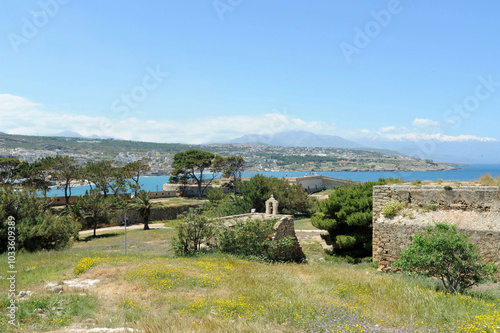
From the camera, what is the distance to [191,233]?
48.3 ft

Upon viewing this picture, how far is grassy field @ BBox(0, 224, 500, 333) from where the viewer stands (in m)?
5.77

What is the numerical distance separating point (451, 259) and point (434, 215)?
4.79 m

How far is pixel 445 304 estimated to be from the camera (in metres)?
6.75

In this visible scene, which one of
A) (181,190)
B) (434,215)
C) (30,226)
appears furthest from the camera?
(181,190)

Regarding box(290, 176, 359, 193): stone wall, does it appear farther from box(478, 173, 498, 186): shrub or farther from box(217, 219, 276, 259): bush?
box(478, 173, 498, 186): shrub

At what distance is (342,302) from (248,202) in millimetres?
29669

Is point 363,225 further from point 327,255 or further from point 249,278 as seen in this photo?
point 249,278

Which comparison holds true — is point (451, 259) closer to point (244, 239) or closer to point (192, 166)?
point (244, 239)

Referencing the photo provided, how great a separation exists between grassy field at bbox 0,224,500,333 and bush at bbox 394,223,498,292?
0.47m

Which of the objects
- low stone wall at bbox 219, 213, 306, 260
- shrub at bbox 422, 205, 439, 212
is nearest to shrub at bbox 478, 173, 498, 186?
shrub at bbox 422, 205, 439, 212

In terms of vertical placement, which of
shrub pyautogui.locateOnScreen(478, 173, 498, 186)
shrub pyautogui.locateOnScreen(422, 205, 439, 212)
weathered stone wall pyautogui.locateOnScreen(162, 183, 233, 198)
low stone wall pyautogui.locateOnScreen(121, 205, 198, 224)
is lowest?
low stone wall pyautogui.locateOnScreen(121, 205, 198, 224)

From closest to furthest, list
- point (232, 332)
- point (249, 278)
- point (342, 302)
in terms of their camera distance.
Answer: point (232, 332), point (342, 302), point (249, 278)

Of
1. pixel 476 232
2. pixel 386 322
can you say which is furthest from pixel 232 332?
pixel 476 232

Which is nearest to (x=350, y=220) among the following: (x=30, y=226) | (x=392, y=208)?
(x=392, y=208)
